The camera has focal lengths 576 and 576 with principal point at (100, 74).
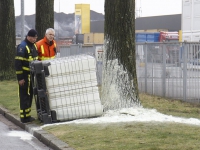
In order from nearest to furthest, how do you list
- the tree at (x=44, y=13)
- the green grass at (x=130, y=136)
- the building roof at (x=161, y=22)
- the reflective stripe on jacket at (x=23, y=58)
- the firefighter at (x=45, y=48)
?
the green grass at (x=130, y=136), the reflective stripe on jacket at (x=23, y=58), the firefighter at (x=45, y=48), the tree at (x=44, y=13), the building roof at (x=161, y=22)

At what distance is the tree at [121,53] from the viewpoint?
12227mm

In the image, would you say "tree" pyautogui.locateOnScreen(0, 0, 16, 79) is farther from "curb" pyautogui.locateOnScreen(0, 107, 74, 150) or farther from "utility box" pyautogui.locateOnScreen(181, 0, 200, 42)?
"curb" pyautogui.locateOnScreen(0, 107, 74, 150)

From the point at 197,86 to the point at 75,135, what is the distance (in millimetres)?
5834

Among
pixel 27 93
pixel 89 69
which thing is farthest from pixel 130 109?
pixel 27 93

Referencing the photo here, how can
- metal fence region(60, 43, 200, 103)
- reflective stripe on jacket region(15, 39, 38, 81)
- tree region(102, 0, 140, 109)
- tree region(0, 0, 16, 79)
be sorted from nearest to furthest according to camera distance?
reflective stripe on jacket region(15, 39, 38, 81) → tree region(102, 0, 140, 109) → metal fence region(60, 43, 200, 103) → tree region(0, 0, 16, 79)

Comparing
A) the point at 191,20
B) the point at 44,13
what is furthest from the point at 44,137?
the point at 191,20

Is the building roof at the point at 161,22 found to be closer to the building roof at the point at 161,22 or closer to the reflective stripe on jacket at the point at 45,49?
the building roof at the point at 161,22

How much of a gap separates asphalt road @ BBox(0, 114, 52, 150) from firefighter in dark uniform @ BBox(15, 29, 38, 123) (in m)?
0.52

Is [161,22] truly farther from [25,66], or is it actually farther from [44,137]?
[44,137]

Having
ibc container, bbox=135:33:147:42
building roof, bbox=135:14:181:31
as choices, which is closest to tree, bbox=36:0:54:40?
ibc container, bbox=135:33:147:42

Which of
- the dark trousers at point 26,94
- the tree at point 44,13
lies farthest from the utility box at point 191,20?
the dark trousers at point 26,94

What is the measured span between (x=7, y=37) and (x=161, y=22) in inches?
1305

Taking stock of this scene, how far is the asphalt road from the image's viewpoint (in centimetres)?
1027

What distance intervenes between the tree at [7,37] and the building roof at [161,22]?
29.8m
